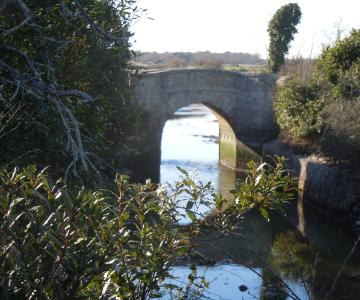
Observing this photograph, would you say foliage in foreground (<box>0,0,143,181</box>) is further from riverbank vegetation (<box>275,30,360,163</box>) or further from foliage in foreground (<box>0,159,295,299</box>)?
riverbank vegetation (<box>275,30,360,163</box>)

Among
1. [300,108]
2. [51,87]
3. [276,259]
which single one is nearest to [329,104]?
[300,108]

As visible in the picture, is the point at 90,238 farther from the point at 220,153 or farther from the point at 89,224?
the point at 220,153

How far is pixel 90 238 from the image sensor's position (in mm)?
2465

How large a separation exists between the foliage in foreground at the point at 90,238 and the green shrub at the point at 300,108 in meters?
→ 13.3

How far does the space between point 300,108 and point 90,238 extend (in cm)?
1590

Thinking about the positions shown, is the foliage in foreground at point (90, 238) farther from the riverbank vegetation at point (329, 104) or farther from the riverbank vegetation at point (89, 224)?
the riverbank vegetation at point (329, 104)

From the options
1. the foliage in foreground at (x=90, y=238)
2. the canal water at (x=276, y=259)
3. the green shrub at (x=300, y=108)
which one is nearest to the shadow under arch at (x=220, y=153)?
the canal water at (x=276, y=259)

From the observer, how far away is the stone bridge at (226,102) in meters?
21.2

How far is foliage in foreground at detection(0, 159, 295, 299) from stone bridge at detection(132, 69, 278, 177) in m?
17.7

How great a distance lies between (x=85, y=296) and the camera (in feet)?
7.74

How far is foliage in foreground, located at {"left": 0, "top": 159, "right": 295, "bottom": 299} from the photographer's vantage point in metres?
2.31

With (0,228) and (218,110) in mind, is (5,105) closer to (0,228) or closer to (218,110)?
(0,228)

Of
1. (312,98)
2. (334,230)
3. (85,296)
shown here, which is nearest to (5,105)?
(85,296)

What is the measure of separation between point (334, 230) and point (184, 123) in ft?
89.0
